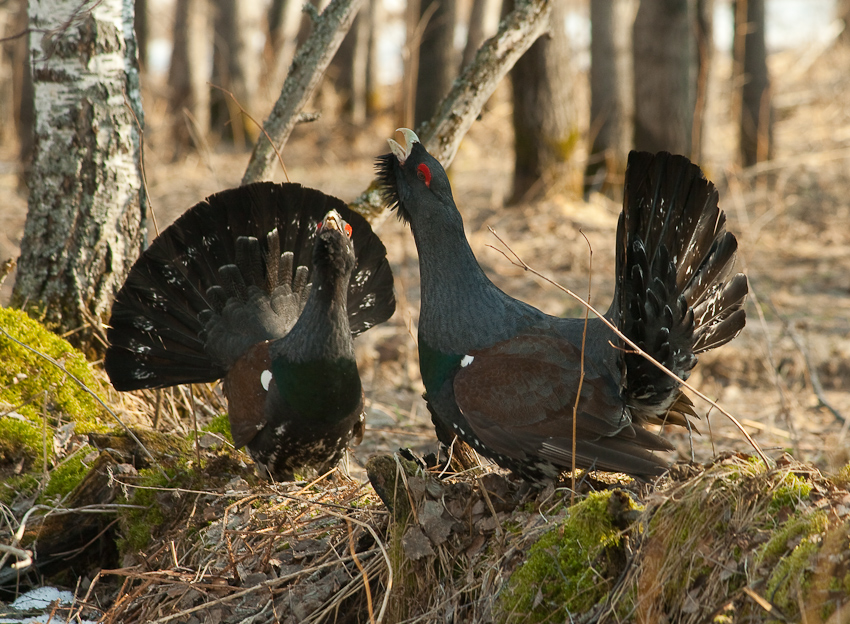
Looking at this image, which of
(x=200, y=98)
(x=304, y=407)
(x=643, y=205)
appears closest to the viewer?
(x=643, y=205)

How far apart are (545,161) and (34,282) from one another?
784 centimetres

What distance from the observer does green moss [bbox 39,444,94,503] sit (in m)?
3.78

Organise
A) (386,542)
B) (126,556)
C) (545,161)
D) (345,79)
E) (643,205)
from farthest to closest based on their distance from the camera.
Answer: (345,79) → (545,161) → (126,556) → (643,205) → (386,542)

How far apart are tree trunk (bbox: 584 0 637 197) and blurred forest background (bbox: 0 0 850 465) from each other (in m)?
0.03

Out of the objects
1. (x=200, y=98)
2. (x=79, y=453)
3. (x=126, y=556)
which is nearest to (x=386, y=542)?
(x=126, y=556)

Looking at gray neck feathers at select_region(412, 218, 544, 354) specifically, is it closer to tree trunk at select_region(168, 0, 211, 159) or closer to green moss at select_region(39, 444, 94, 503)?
green moss at select_region(39, 444, 94, 503)

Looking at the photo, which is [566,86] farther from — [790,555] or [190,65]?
[190,65]

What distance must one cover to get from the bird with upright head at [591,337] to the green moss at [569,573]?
45cm

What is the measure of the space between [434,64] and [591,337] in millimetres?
10240

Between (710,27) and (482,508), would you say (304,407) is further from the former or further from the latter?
(710,27)

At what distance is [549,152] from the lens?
1102 cm

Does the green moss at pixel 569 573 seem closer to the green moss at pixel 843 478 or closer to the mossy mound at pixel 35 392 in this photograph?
the green moss at pixel 843 478

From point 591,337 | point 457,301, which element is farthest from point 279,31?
point 591,337

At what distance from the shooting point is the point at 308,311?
3.95 metres
